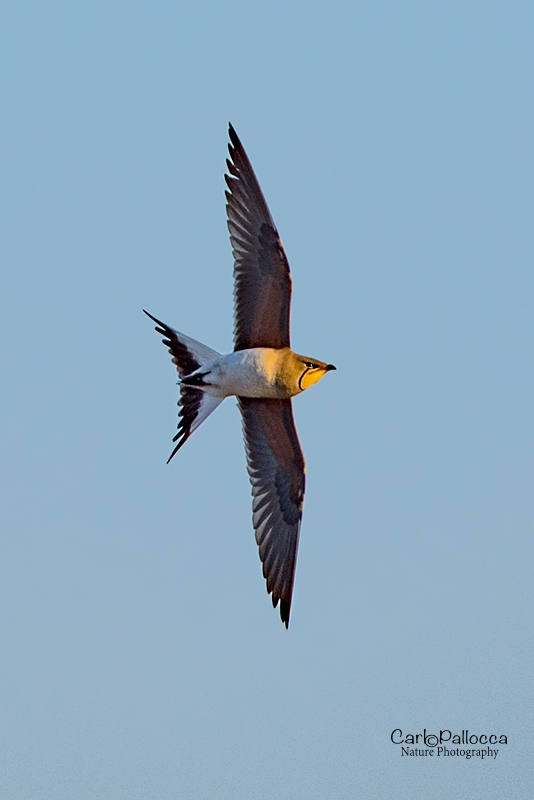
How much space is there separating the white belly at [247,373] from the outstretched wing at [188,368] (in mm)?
113

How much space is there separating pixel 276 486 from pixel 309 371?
130 cm

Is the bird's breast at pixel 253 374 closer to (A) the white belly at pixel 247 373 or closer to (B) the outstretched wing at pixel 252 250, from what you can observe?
(A) the white belly at pixel 247 373

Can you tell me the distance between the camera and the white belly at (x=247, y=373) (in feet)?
45.3

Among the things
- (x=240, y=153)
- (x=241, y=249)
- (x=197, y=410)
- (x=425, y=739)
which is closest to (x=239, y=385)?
(x=197, y=410)

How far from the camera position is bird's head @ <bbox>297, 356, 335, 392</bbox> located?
14.1 metres

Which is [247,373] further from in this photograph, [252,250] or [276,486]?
[276,486]

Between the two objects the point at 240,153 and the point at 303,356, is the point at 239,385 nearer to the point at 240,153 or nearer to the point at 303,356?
the point at 303,356

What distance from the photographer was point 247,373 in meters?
13.8

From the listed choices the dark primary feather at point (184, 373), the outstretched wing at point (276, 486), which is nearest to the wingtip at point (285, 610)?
the outstretched wing at point (276, 486)

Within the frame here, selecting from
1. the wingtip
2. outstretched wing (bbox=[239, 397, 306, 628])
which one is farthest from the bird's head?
the wingtip

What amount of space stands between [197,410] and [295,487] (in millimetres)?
1412


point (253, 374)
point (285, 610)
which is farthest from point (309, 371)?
point (285, 610)

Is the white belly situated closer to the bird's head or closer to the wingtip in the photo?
the bird's head

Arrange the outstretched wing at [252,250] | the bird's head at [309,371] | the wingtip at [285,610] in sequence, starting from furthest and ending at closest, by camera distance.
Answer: the wingtip at [285,610]
the bird's head at [309,371]
the outstretched wing at [252,250]
